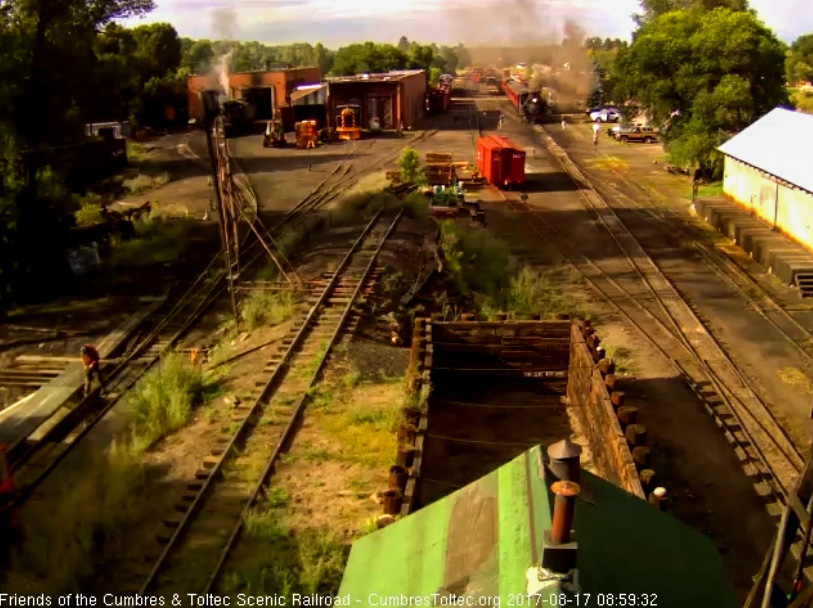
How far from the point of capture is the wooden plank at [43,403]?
1297cm

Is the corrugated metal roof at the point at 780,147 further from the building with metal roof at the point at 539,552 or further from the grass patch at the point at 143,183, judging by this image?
the grass patch at the point at 143,183

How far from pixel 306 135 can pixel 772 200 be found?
29.0 meters

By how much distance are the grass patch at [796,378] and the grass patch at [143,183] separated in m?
27.1

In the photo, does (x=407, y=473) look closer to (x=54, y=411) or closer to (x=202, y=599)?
(x=202, y=599)

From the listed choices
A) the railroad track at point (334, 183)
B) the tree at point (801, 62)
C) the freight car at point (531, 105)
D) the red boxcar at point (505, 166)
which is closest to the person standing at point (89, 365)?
the railroad track at point (334, 183)

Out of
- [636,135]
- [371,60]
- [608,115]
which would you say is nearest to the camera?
[636,135]

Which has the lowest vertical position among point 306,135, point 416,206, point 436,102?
point 416,206

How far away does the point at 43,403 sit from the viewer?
557 inches

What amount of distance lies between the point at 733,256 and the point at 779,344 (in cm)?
733

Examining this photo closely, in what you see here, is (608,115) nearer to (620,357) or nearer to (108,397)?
(620,357)

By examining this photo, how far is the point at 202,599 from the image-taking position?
784cm

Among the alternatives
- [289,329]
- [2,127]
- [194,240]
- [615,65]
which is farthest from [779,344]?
[615,65]

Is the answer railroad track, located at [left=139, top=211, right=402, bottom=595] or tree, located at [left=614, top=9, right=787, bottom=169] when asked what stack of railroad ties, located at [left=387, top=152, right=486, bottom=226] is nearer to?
tree, located at [left=614, top=9, right=787, bottom=169]

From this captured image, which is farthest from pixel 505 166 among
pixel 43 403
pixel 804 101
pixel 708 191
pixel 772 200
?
pixel 804 101
